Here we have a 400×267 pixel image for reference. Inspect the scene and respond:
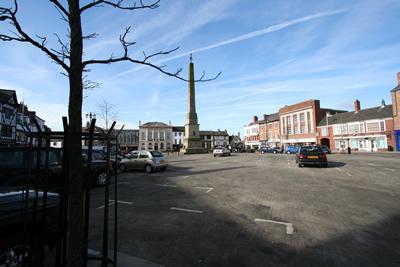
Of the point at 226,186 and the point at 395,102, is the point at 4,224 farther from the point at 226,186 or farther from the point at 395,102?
the point at 395,102

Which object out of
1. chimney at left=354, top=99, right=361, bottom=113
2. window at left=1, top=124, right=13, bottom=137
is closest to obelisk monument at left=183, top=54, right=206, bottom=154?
window at left=1, top=124, right=13, bottom=137

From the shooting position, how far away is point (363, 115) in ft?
153

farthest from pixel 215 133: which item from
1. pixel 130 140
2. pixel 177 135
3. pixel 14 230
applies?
pixel 14 230

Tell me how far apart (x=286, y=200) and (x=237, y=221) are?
9.17 ft

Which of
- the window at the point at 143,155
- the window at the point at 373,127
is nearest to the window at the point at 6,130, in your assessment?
the window at the point at 143,155

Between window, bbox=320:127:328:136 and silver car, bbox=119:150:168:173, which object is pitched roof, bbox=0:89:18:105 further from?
window, bbox=320:127:328:136

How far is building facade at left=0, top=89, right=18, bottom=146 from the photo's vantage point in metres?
32.5

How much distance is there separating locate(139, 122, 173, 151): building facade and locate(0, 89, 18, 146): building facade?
51204 millimetres

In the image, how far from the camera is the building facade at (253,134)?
79.9 metres

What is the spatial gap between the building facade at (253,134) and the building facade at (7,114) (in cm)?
6671

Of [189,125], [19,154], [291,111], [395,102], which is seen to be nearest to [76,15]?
[19,154]

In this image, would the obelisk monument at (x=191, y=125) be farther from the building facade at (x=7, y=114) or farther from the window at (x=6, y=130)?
the window at (x=6, y=130)

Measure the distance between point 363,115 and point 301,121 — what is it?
48.3 feet

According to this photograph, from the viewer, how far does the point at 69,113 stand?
8.63ft
